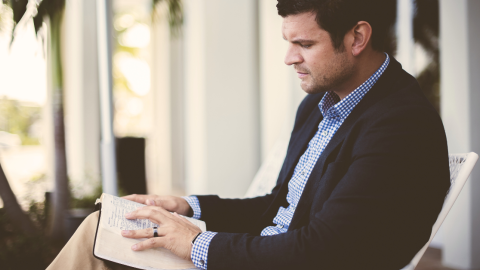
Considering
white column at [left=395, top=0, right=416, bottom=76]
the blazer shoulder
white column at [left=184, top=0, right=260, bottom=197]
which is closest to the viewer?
the blazer shoulder

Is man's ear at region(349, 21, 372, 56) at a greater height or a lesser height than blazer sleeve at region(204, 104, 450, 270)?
greater

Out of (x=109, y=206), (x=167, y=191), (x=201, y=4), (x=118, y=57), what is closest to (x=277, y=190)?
(x=109, y=206)

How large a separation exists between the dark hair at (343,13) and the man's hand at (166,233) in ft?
2.65

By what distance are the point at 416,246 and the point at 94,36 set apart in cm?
566

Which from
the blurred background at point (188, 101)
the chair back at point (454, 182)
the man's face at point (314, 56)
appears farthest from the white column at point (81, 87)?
the chair back at point (454, 182)

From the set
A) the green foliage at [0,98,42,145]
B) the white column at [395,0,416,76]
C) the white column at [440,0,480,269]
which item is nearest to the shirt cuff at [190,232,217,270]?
the white column at [440,0,480,269]

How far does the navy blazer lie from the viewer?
94 centimetres

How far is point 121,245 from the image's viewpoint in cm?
104

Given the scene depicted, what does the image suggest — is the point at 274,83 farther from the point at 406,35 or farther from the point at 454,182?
the point at 454,182

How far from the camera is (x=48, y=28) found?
3.01m

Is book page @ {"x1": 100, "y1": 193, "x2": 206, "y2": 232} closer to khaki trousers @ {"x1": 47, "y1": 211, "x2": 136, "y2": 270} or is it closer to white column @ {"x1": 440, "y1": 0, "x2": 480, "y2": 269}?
khaki trousers @ {"x1": 47, "y1": 211, "x2": 136, "y2": 270}

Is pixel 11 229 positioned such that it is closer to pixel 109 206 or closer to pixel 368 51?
pixel 109 206

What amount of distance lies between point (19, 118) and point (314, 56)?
4.83 m

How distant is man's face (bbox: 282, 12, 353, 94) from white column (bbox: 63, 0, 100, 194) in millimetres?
4779
